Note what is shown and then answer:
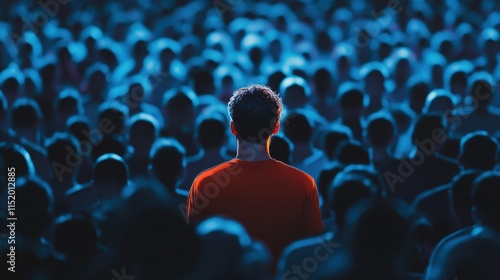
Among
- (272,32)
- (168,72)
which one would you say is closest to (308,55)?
(272,32)

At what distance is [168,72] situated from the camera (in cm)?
920

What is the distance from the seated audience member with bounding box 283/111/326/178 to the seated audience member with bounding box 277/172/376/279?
199cm

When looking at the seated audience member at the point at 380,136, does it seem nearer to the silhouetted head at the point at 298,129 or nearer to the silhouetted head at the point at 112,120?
the silhouetted head at the point at 298,129

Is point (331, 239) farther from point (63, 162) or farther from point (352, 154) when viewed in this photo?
point (63, 162)

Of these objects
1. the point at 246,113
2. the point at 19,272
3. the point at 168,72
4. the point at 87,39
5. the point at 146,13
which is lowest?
the point at 19,272

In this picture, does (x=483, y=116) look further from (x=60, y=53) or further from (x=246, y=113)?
(x=60, y=53)

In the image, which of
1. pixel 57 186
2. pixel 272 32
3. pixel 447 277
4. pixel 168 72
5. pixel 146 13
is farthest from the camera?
pixel 146 13

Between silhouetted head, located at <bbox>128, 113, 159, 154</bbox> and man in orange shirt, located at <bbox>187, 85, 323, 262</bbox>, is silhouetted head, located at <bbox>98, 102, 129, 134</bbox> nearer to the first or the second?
silhouetted head, located at <bbox>128, 113, 159, 154</bbox>

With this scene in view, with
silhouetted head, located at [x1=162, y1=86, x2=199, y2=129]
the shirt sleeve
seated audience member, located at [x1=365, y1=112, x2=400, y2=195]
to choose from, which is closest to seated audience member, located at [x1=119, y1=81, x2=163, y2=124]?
silhouetted head, located at [x1=162, y1=86, x2=199, y2=129]

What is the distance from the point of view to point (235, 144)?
6.43 metres

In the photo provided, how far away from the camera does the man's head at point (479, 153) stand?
4.90 metres

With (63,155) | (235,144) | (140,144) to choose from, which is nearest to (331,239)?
(140,144)

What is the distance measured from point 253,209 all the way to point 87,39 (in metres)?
7.55

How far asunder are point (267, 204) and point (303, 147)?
2.28 metres
